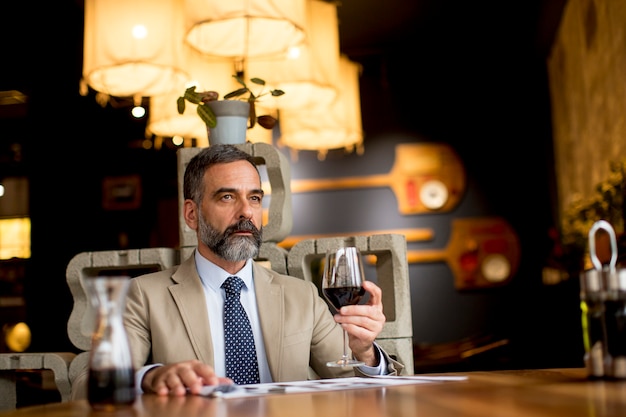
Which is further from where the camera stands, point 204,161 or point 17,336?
point 17,336

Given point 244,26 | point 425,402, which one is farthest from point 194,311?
point 244,26

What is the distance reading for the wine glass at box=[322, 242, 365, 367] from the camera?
5.17 feet

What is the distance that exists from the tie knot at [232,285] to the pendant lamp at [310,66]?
2.30 metres

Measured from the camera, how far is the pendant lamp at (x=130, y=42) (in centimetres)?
391

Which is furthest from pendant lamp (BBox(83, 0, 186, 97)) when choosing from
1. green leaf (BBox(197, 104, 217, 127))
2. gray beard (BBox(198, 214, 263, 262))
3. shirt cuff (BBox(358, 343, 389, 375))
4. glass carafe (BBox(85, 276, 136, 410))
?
glass carafe (BBox(85, 276, 136, 410))

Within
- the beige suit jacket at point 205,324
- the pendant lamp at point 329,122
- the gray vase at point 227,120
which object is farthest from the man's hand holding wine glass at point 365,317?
the pendant lamp at point 329,122

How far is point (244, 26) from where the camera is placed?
12.5ft

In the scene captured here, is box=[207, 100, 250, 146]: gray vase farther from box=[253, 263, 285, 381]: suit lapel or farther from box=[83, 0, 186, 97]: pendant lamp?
box=[83, 0, 186, 97]: pendant lamp

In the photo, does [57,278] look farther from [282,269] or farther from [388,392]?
[388,392]

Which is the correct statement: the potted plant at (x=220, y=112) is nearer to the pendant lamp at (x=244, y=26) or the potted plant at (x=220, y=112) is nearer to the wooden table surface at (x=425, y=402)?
the pendant lamp at (x=244, y=26)

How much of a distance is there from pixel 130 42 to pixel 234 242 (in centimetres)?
203

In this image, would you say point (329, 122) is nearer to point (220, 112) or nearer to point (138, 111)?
point (138, 111)

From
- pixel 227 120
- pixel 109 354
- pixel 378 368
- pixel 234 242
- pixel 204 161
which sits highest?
pixel 227 120

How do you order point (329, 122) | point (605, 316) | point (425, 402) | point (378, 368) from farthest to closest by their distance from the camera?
point (329, 122)
point (378, 368)
point (605, 316)
point (425, 402)
